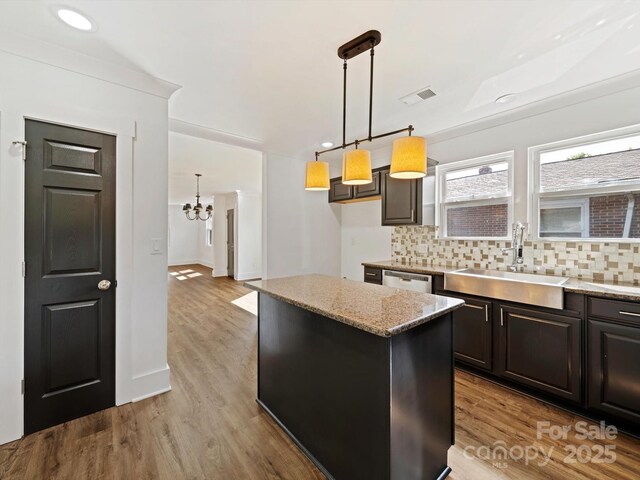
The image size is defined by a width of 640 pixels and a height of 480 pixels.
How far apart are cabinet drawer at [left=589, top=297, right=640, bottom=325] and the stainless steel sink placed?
175 millimetres

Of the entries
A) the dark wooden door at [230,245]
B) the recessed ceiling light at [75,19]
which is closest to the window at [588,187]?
the recessed ceiling light at [75,19]

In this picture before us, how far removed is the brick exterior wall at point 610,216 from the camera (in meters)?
2.28

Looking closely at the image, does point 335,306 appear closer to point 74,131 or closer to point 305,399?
point 305,399

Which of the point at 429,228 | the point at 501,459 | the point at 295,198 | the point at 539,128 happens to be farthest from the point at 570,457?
the point at 295,198

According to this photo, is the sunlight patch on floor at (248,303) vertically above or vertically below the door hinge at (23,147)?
below

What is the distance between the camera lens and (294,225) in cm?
438

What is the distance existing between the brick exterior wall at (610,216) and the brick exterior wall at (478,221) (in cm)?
66

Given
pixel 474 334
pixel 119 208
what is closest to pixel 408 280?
pixel 474 334

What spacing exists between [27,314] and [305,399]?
74.8 inches

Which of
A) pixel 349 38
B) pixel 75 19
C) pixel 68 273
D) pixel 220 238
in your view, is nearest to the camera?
pixel 75 19

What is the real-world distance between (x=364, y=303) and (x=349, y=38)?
5.35ft

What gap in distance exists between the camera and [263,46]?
1.87 meters

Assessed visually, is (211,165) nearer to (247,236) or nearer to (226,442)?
(247,236)

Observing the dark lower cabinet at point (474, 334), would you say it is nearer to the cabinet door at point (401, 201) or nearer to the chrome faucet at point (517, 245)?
the chrome faucet at point (517, 245)
